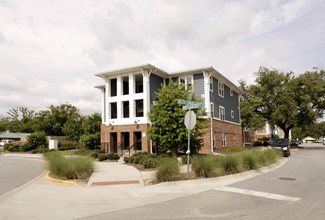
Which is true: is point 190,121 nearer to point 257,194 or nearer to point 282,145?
point 257,194

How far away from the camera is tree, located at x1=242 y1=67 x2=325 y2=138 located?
36.5 meters

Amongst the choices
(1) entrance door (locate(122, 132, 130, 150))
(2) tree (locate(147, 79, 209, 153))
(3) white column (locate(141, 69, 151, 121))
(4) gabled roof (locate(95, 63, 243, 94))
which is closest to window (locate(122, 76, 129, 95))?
(4) gabled roof (locate(95, 63, 243, 94))

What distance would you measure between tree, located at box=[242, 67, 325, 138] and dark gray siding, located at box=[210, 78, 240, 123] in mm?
7205

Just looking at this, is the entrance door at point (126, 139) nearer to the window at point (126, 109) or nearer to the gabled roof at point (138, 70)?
the window at point (126, 109)

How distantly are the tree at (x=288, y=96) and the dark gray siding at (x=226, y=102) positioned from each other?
7.20 metres

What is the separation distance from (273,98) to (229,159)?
30544 mm

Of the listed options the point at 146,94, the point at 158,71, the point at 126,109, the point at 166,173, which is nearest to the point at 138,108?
the point at 126,109

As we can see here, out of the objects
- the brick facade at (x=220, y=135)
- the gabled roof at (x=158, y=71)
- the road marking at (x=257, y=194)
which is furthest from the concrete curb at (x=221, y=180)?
the gabled roof at (x=158, y=71)

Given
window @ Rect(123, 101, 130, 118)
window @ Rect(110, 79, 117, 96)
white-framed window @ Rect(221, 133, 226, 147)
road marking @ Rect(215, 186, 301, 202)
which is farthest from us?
white-framed window @ Rect(221, 133, 226, 147)

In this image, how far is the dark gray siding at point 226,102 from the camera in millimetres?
26688

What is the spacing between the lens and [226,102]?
30.3 meters

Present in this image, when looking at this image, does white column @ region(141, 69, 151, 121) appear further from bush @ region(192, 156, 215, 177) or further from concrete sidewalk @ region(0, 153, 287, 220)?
bush @ region(192, 156, 215, 177)

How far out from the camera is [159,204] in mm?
6930

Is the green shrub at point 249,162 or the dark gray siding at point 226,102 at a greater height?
the dark gray siding at point 226,102
